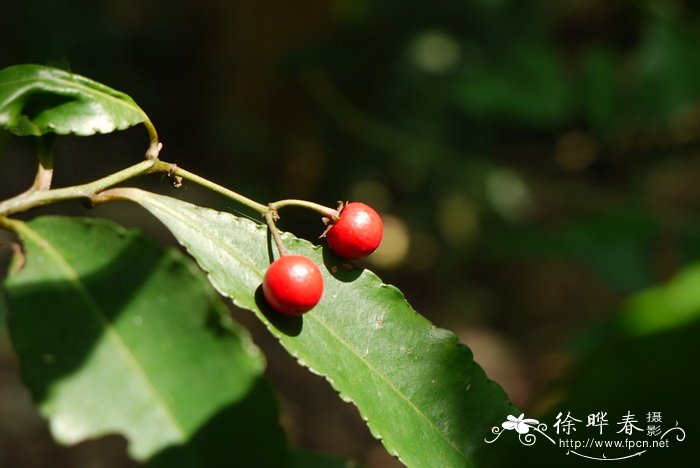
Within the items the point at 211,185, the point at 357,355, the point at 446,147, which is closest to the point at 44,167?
the point at 211,185

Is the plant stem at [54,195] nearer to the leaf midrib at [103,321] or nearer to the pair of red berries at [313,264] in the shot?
the leaf midrib at [103,321]

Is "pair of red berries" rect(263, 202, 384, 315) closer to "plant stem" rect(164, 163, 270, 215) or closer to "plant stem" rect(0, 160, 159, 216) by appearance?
"plant stem" rect(164, 163, 270, 215)

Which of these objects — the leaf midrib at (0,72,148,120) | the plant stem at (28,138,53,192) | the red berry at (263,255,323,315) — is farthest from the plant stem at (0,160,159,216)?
the red berry at (263,255,323,315)

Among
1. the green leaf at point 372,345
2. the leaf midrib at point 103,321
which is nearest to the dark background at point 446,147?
the green leaf at point 372,345

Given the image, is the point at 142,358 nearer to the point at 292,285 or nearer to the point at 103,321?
the point at 103,321

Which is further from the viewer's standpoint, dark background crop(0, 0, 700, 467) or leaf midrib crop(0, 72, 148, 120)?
dark background crop(0, 0, 700, 467)

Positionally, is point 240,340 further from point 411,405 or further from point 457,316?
point 457,316

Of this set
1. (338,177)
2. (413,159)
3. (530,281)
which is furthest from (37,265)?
(530,281)
